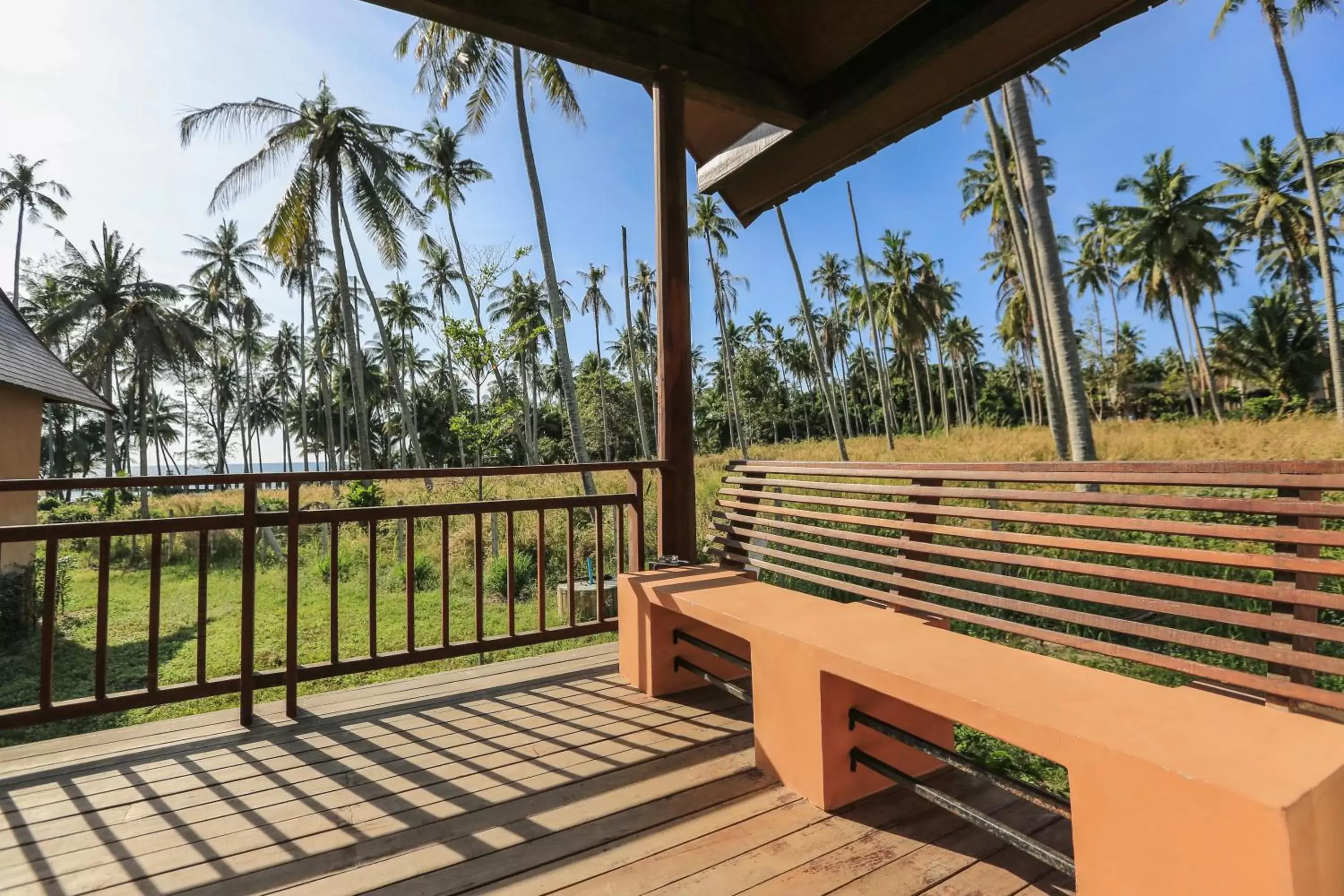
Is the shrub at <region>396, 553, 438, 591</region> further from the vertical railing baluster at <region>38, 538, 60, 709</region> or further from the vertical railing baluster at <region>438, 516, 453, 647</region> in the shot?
the vertical railing baluster at <region>38, 538, 60, 709</region>

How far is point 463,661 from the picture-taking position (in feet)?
16.2

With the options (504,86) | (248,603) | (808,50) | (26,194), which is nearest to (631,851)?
(248,603)

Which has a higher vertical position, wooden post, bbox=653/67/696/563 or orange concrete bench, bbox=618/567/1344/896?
wooden post, bbox=653/67/696/563

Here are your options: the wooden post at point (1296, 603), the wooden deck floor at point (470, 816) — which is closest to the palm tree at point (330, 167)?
the wooden deck floor at point (470, 816)

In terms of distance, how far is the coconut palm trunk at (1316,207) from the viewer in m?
12.3

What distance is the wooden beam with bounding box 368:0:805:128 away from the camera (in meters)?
2.29

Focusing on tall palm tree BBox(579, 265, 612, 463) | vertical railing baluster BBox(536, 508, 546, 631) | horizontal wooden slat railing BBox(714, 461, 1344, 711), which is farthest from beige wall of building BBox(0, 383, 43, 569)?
tall palm tree BBox(579, 265, 612, 463)

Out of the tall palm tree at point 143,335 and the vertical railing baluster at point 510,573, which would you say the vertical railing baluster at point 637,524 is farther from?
the tall palm tree at point 143,335

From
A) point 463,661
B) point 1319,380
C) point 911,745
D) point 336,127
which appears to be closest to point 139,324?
point 336,127

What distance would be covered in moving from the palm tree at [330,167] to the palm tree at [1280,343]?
28.7 metres

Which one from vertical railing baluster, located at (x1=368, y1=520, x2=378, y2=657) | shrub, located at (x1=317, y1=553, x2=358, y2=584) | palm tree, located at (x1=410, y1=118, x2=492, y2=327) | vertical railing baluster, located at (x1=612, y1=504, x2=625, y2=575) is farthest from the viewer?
palm tree, located at (x1=410, y1=118, x2=492, y2=327)

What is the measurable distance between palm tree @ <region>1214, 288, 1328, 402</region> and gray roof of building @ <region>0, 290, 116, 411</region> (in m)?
32.7

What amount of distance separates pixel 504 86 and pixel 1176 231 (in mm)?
21092

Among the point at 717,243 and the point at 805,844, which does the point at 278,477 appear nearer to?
the point at 805,844
